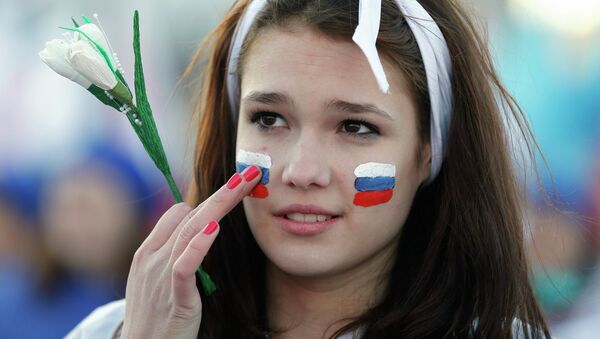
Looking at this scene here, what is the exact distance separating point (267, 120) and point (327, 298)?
0.53m

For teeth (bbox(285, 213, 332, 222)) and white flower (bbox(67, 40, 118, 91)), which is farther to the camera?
teeth (bbox(285, 213, 332, 222))

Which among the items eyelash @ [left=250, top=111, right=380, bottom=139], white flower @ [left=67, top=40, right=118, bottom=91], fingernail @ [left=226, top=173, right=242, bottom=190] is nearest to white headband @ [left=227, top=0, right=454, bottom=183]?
eyelash @ [left=250, top=111, right=380, bottom=139]

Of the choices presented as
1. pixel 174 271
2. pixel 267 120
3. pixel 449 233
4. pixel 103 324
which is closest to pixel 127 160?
pixel 103 324

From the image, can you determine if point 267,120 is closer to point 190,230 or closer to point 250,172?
point 250,172

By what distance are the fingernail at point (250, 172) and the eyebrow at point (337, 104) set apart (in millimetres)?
183

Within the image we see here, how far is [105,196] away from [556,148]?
230 cm

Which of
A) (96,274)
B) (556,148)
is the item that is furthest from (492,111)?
(96,274)

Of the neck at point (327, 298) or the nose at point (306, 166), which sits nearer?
the nose at point (306, 166)

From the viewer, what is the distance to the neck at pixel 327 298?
8.46 ft

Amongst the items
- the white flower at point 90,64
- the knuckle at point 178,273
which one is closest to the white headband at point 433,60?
the white flower at point 90,64

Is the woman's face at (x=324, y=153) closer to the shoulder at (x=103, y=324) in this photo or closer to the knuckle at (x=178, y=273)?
the knuckle at (x=178, y=273)

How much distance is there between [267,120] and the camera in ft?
8.27

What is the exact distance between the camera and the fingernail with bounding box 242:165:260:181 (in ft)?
7.89

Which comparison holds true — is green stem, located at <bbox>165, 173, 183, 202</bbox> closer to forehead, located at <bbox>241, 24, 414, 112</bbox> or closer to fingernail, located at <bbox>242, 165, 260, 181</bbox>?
fingernail, located at <bbox>242, 165, 260, 181</bbox>
